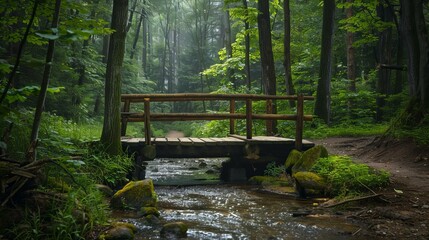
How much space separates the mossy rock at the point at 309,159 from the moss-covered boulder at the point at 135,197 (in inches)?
146

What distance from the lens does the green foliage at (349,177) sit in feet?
21.5

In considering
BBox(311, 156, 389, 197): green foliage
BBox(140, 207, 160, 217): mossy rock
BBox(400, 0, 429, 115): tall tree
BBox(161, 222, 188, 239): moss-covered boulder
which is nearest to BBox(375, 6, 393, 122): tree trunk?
BBox(400, 0, 429, 115): tall tree

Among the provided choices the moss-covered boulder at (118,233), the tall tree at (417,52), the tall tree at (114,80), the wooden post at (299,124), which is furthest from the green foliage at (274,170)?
the moss-covered boulder at (118,233)

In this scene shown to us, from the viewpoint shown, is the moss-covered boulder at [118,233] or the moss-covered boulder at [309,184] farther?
the moss-covered boulder at [309,184]

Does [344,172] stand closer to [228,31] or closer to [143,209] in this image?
[143,209]

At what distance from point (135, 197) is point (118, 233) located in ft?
5.97

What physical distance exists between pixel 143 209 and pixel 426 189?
4.87 meters

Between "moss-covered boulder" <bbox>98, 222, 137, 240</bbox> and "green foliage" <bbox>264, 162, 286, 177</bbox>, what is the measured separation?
5559 mm

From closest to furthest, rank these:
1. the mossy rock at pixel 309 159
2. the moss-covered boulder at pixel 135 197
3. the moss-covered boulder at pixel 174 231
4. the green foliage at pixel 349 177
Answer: the moss-covered boulder at pixel 174 231, the moss-covered boulder at pixel 135 197, the green foliage at pixel 349 177, the mossy rock at pixel 309 159

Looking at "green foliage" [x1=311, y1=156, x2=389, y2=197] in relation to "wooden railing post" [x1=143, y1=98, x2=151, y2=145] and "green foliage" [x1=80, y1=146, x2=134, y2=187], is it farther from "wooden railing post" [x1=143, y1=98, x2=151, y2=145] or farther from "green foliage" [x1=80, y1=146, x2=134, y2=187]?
"green foliage" [x1=80, y1=146, x2=134, y2=187]

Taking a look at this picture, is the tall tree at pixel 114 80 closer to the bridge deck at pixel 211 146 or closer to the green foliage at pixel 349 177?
the bridge deck at pixel 211 146

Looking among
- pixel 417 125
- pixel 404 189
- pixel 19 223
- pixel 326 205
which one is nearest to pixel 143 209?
pixel 19 223

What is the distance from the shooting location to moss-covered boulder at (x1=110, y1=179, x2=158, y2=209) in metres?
6.14

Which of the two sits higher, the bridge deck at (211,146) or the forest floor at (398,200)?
the bridge deck at (211,146)
